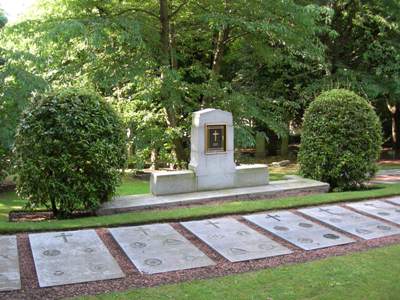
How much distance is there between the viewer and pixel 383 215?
26.3ft

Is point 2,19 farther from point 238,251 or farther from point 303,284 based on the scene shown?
point 303,284

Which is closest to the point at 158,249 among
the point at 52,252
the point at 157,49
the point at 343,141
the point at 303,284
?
the point at 52,252

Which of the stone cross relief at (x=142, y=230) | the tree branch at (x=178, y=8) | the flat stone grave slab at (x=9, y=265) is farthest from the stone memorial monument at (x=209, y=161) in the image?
the tree branch at (x=178, y=8)

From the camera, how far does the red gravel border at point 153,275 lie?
4.85m

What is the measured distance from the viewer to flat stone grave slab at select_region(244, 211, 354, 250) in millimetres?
6590

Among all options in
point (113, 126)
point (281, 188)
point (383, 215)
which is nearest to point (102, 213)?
point (113, 126)

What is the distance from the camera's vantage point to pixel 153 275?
5.34m

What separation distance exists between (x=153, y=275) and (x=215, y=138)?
4.63m

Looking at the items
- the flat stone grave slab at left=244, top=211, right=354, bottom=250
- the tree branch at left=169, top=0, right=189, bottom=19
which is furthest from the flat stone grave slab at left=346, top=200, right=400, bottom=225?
the tree branch at left=169, top=0, right=189, bottom=19

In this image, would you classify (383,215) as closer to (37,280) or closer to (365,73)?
(37,280)

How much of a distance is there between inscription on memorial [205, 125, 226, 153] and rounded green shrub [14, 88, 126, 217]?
6.98ft

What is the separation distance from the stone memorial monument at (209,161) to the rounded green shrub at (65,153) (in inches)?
58.7

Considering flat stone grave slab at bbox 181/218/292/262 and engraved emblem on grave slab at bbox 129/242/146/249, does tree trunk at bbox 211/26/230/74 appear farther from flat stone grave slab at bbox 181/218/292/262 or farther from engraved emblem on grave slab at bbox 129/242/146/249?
engraved emblem on grave slab at bbox 129/242/146/249

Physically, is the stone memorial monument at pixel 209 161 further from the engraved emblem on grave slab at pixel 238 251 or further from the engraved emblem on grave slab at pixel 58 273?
the engraved emblem on grave slab at pixel 58 273
